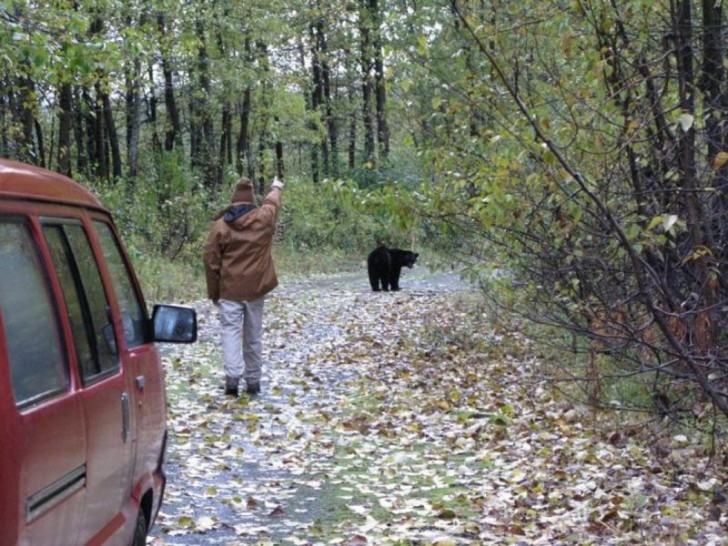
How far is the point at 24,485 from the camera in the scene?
2.79 metres

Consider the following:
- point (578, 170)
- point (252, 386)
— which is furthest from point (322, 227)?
A: point (578, 170)

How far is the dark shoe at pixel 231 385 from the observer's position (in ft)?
38.2

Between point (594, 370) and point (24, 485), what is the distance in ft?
24.0

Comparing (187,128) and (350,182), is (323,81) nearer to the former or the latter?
(187,128)

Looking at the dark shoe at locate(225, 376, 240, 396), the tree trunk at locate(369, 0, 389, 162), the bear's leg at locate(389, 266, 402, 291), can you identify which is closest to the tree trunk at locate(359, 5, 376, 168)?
the tree trunk at locate(369, 0, 389, 162)

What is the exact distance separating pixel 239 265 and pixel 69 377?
8008mm

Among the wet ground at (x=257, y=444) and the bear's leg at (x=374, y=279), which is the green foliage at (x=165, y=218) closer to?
the bear's leg at (x=374, y=279)

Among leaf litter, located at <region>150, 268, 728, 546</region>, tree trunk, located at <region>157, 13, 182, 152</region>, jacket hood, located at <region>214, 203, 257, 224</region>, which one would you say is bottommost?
leaf litter, located at <region>150, 268, 728, 546</region>

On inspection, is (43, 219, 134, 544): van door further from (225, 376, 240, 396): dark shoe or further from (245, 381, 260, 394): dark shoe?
(245, 381, 260, 394): dark shoe

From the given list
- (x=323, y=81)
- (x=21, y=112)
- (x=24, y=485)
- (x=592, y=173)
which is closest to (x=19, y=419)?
(x=24, y=485)

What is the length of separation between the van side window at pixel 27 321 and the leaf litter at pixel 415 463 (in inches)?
132

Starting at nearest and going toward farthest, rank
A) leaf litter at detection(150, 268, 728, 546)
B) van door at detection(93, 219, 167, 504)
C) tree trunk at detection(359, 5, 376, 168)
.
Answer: van door at detection(93, 219, 167, 504), leaf litter at detection(150, 268, 728, 546), tree trunk at detection(359, 5, 376, 168)

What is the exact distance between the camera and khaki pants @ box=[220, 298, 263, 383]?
1153 centimetres

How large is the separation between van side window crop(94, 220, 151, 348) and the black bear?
1932 centimetres
